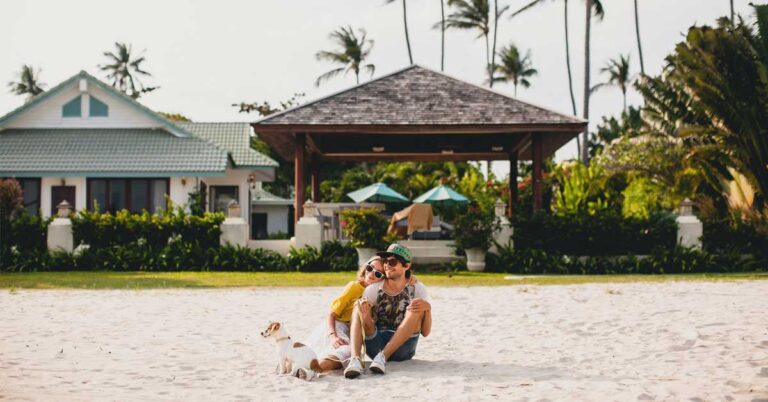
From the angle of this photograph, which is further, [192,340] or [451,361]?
[192,340]

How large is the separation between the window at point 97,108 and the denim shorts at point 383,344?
78.2ft

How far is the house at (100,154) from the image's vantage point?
2664cm

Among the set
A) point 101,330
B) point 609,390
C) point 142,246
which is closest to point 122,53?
point 142,246

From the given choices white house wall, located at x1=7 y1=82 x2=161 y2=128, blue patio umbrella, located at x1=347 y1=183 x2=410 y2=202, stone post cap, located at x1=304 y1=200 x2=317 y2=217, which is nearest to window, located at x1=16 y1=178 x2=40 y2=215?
white house wall, located at x1=7 y1=82 x2=161 y2=128

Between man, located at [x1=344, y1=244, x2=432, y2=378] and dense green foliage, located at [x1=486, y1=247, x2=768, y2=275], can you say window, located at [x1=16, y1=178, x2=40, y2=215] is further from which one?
man, located at [x1=344, y1=244, x2=432, y2=378]

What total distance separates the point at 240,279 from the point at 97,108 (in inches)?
580

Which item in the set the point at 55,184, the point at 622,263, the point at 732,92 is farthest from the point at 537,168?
the point at 55,184

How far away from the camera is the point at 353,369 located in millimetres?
6812

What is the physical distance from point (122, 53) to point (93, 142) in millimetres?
43031

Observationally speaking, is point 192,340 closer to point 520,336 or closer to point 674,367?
point 520,336

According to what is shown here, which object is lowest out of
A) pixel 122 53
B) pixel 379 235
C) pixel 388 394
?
pixel 388 394

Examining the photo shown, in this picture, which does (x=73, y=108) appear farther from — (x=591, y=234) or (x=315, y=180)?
(x=591, y=234)

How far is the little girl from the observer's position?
23.4 feet

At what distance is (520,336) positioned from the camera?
9.20m
